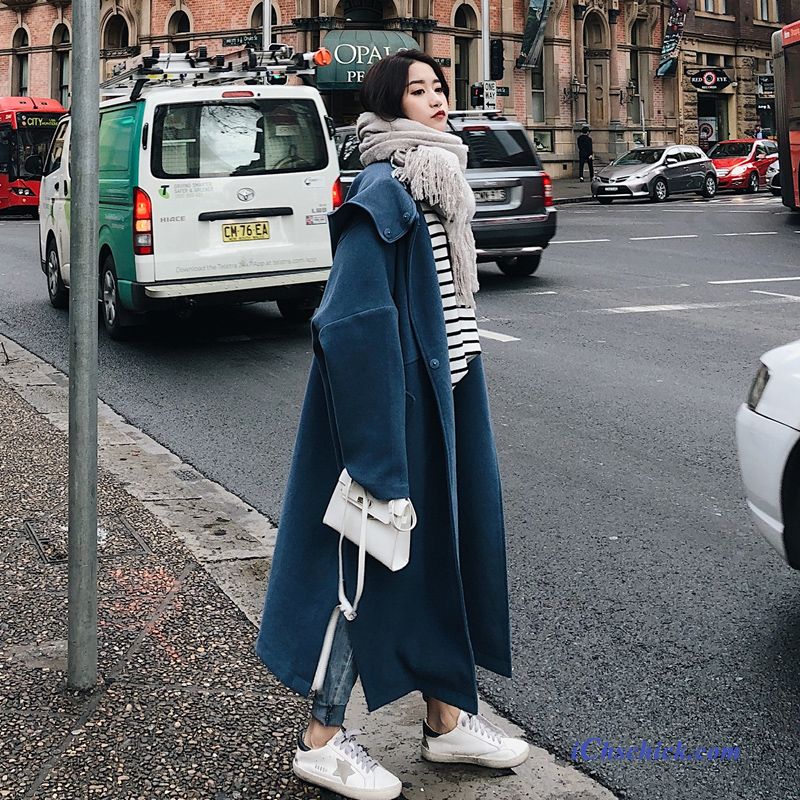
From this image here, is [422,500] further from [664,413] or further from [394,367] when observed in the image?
[664,413]

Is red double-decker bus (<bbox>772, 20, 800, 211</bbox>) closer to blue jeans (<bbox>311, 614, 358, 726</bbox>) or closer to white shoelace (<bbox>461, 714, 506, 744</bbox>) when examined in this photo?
white shoelace (<bbox>461, 714, 506, 744</bbox>)

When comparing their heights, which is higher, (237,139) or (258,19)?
(258,19)

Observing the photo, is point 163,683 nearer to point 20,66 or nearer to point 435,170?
point 435,170

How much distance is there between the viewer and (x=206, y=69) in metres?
11.4

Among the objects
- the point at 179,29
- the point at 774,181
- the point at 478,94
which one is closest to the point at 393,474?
the point at 478,94

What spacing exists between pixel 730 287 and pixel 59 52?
37.2m

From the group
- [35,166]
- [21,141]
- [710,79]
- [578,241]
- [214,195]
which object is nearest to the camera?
[214,195]

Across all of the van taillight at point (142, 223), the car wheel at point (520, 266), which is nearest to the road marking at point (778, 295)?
the car wheel at point (520, 266)

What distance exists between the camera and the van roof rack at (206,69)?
1109 cm

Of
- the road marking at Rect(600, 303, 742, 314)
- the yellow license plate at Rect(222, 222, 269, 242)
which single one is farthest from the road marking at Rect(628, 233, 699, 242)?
the yellow license plate at Rect(222, 222, 269, 242)

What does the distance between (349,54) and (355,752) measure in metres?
36.9

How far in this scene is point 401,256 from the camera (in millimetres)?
3068

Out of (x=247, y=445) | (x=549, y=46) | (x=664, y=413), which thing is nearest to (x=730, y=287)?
(x=664, y=413)

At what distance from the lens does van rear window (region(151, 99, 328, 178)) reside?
33.4ft
